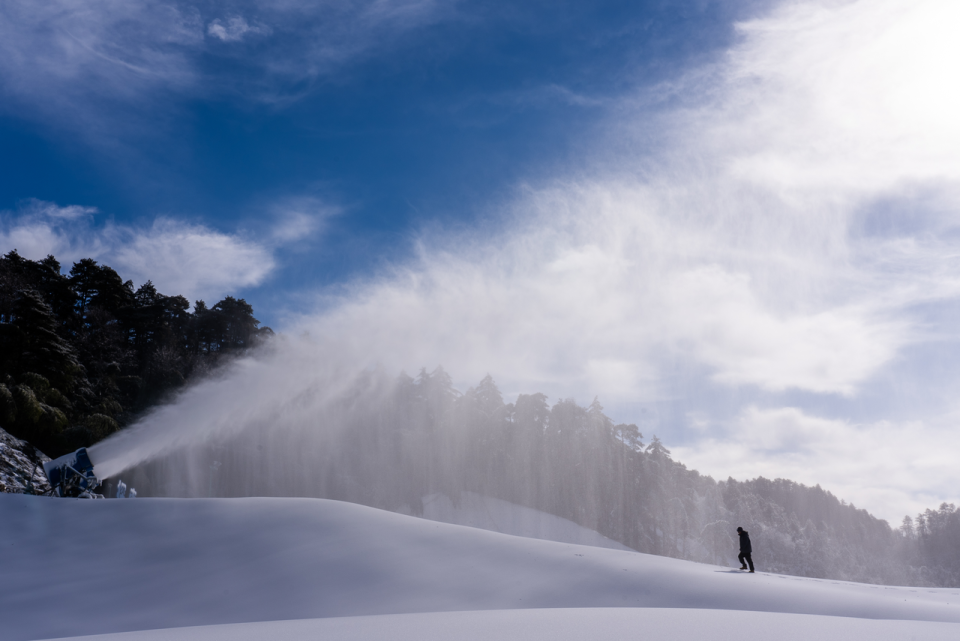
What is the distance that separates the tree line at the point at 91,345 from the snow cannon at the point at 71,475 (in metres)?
16.3

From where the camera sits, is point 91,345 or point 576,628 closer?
point 576,628

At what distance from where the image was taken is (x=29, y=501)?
39.9ft

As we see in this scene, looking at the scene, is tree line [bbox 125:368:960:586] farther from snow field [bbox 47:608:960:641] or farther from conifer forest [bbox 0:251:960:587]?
snow field [bbox 47:608:960:641]

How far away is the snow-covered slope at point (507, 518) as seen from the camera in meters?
55.2

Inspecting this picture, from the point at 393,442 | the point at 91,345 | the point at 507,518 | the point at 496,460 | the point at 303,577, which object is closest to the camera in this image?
the point at 303,577

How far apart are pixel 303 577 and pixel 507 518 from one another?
163 feet

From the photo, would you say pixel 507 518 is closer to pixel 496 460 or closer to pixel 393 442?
pixel 496 460

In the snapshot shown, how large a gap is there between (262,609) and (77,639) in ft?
8.48

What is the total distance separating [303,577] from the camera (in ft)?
31.1

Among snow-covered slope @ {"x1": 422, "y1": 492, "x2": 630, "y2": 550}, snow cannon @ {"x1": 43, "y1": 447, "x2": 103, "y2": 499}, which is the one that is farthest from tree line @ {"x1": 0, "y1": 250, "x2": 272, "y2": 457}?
snow-covered slope @ {"x1": 422, "y1": 492, "x2": 630, "y2": 550}

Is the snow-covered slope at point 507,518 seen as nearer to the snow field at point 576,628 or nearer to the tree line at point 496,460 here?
the tree line at point 496,460

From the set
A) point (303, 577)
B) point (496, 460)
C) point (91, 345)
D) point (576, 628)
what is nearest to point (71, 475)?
point (303, 577)

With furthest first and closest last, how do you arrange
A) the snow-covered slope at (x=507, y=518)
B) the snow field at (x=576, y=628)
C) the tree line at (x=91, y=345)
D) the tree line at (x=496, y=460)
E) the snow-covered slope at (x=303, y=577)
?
the snow-covered slope at (x=507, y=518) < the tree line at (x=496, y=460) < the tree line at (x=91, y=345) < the snow-covered slope at (x=303, y=577) < the snow field at (x=576, y=628)

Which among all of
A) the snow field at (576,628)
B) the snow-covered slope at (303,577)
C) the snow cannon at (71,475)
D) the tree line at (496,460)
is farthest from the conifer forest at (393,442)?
the snow field at (576,628)
